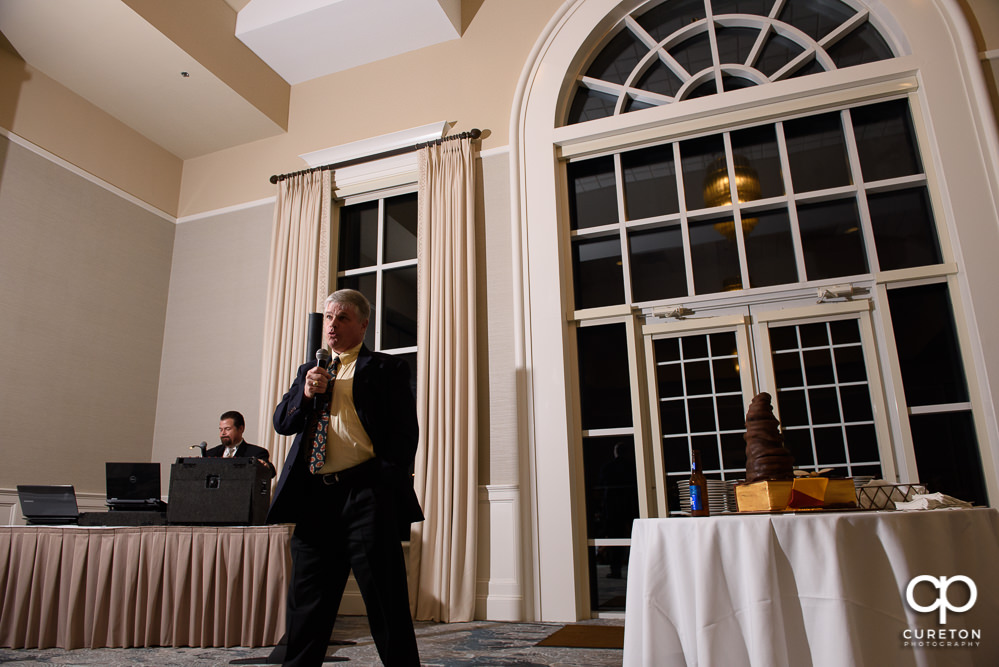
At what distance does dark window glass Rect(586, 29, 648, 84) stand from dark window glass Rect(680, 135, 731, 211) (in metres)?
0.81

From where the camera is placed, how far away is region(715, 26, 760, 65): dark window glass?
500 centimetres

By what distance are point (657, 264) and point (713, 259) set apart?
39 centimetres

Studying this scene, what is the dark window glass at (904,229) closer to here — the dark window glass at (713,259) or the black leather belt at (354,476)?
the dark window glass at (713,259)

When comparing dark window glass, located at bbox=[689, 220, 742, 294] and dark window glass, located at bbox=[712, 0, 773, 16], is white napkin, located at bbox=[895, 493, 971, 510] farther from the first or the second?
dark window glass, located at bbox=[712, 0, 773, 16]

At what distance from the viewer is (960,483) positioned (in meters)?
3.90

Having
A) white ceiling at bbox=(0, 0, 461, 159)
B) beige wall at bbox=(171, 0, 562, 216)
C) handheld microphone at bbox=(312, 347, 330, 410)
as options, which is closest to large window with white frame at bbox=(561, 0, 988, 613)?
beige wall at bbox=(171, 0, 562, 216)

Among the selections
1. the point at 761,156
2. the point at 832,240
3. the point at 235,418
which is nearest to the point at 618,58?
the point at 761,156

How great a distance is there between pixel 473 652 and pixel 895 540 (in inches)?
89.9

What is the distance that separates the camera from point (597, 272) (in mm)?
5043

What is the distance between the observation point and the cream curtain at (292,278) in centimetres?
547

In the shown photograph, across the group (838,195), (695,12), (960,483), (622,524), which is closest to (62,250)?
(622,524)

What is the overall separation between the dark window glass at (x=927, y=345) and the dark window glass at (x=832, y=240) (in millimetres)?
325

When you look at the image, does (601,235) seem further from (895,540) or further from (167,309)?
(167,309)
